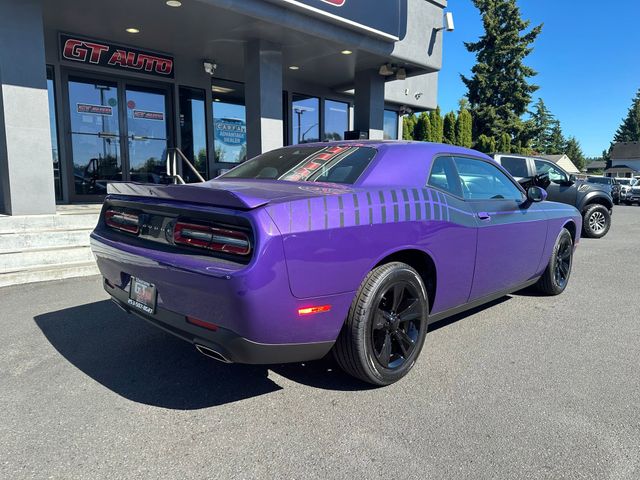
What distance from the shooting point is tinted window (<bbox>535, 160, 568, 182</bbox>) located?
10877 millimetres

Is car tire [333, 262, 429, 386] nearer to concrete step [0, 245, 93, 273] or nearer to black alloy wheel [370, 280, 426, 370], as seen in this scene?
black alloy wheel [370, 280, 426, 370]

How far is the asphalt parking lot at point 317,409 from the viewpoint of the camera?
217 centimetres

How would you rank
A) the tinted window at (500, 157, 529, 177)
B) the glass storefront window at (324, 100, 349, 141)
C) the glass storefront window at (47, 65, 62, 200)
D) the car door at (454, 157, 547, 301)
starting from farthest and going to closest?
the glass storefront window at (324, 100, 349, 141) < the tinted window at (500, 157, 529, 177) < the glass storefront window at (47, 65, 62, 200) < the car door at (454, 157, 547, 301)

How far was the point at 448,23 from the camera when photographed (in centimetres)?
1073

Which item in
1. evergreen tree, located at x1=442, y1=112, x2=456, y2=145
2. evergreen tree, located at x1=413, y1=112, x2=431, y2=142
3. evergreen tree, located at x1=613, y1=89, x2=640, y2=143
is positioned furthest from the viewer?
A: evergreen tree, located at x1=613, y1=89, x2=640, y2=143

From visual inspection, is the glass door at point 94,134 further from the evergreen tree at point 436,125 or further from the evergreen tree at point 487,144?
the evergreen tree at point 487,144

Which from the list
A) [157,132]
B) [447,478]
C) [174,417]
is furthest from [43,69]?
[447,478]

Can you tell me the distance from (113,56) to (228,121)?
10.3 ft

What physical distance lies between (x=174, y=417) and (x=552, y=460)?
1.98 meters

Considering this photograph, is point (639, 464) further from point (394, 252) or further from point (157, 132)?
point (157, 132)

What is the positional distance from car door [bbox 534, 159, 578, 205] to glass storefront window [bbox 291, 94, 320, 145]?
6.26 m

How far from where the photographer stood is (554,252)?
15.9 feet

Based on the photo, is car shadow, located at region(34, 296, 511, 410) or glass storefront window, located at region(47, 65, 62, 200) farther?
glass storefront window, located at region(47, 65, 62, 200)

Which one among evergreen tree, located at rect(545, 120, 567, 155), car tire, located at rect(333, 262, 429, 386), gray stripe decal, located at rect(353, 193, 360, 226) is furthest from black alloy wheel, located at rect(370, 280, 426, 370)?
evergreen tree, located at rect(545, 120, 567, 155)
